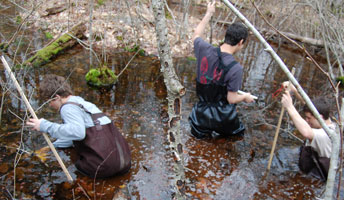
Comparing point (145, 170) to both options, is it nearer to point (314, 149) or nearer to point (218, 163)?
point (218, 163)

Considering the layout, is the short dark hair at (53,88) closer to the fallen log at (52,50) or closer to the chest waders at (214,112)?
the chest waders at (214,112)

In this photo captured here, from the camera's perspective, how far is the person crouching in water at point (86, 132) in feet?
10.1

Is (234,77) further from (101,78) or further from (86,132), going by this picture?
(101,78)

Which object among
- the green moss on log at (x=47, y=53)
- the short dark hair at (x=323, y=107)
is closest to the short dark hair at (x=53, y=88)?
the short dark hair at (x=323, y=107)

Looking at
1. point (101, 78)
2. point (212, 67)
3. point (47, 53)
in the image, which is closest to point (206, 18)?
point (212, 67)

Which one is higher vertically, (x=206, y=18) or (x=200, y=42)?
(x=206, y=18)

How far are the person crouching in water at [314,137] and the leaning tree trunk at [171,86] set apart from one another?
1527 mm

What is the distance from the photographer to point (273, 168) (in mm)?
4008

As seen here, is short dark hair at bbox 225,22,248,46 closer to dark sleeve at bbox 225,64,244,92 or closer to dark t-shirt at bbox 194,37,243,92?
dark t-shirt at bbox 194,37,243,92

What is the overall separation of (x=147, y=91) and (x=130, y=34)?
497 cm

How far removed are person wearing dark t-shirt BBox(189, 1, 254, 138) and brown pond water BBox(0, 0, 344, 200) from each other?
0.35 m

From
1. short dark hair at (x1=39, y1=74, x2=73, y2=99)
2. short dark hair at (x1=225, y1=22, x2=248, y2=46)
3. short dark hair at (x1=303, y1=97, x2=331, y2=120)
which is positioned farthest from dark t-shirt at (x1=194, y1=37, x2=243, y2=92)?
short dark hair at (x1=39, y1=74, x2=73, y2=99)

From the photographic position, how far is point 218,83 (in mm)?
3900

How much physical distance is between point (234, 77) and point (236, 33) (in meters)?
0.61
